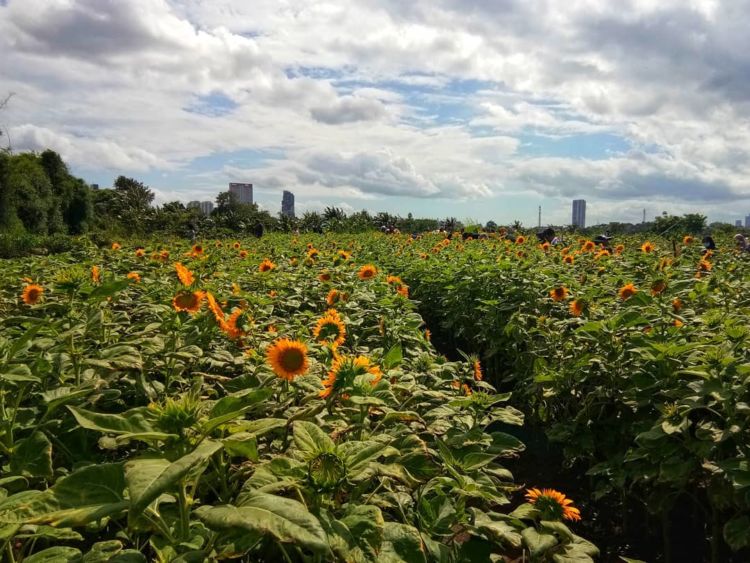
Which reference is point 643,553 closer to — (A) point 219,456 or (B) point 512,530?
(B) point 512,530

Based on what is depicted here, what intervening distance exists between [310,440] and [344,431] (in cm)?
32

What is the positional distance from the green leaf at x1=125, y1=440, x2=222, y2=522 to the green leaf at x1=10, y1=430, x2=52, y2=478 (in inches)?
17.6

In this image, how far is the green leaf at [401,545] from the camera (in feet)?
3.35

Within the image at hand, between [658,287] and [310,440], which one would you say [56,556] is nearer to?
[310,440]

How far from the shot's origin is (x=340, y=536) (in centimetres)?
96

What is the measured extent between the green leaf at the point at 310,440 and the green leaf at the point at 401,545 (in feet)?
0.62

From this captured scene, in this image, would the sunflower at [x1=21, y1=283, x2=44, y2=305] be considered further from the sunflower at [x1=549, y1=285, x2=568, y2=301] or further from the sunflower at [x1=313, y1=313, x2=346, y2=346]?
the sunflower at [x1=549, y1=285, x2=568, y2=301]

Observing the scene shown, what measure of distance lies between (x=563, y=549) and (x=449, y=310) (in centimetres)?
389

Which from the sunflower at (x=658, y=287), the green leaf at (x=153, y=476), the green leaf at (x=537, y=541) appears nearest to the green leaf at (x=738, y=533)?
the green leaf at (x=537, y=541)

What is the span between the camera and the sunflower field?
37.1 inches

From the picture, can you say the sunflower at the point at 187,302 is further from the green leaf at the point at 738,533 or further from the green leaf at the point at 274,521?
the green leaf at the point at 738,533

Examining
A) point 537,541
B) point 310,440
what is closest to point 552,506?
point 537,541

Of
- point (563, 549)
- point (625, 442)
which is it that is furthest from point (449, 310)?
point (563, 549)

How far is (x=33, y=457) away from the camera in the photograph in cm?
118
